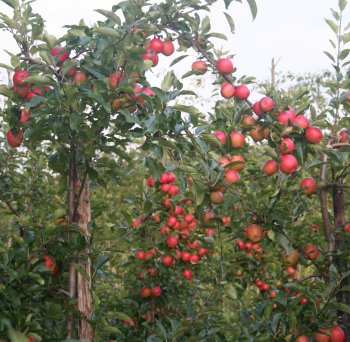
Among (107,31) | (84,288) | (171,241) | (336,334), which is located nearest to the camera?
(107,31)

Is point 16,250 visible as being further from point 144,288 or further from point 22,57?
point 144,288

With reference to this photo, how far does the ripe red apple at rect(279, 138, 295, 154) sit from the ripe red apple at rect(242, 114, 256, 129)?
236mm

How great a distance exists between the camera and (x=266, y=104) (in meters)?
2.14

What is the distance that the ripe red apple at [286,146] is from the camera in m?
2.04

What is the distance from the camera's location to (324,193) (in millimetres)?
2260

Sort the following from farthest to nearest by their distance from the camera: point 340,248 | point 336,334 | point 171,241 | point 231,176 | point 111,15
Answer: point 171,241, point 340,248, point 231,176, point 336,334, point 111,15

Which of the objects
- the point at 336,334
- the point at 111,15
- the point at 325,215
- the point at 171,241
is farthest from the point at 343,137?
the point at 171,241

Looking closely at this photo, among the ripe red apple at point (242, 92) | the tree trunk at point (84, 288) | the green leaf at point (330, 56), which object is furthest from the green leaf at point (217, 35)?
the tree trunk at point (84, 288)

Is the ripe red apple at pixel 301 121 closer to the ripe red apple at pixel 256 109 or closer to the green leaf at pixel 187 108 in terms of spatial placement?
the ripe red apple at pixel 256 109

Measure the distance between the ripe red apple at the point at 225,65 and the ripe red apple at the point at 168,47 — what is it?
0.33 meters

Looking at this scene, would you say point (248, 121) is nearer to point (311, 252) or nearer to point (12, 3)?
point (311, 252)

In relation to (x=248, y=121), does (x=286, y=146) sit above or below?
below

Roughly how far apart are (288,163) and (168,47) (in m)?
0.77

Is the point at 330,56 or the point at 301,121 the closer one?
the point at 301,121
